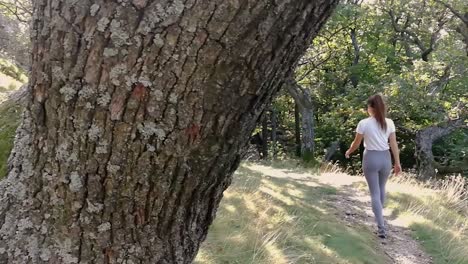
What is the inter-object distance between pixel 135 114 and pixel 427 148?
15.0 metres

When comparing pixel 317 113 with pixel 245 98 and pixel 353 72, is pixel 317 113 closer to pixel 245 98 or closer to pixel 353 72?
pixel 353 72

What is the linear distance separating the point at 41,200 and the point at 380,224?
564 cm

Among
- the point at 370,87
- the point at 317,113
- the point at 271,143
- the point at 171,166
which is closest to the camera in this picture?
the point at 171,166

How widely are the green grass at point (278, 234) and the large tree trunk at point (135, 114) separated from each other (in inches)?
104

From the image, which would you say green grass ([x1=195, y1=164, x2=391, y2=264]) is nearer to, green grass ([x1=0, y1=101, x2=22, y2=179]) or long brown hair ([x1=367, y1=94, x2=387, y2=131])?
long brown hair ([x1=367, y1=94, x2=387, y2=131])

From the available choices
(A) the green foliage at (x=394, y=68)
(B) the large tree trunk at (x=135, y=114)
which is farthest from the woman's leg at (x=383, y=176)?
(A) the green foliage at (x=394, y=68)

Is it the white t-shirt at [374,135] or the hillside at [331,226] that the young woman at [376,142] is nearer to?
the white t-shirt at [374,135]

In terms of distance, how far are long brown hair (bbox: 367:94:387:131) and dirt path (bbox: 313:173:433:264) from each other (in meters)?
1.52

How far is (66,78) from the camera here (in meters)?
1.32

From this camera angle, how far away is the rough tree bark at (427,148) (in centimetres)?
1451

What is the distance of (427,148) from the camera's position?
15.0m

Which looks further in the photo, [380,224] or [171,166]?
[380,224]

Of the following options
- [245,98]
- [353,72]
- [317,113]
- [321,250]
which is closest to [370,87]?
[353,72]

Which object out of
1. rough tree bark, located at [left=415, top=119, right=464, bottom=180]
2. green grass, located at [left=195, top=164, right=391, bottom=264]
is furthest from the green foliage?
green grass, located at [left=195, top=164, right=391, bottom=264]
